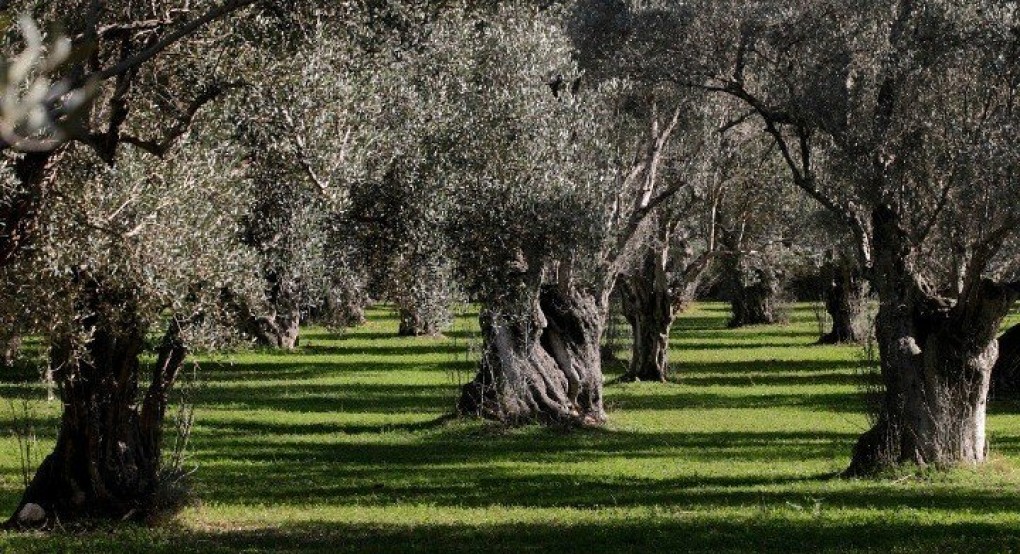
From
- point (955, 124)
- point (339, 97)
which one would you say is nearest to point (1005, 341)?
point (955, 124)

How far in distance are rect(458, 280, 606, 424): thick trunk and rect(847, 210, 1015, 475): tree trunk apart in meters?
8.22

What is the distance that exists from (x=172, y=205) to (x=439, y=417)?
17519 mm

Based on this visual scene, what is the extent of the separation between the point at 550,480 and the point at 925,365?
540 cm

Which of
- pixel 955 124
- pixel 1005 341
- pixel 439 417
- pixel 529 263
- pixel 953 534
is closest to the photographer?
pixel 953 534

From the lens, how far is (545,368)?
29.7m

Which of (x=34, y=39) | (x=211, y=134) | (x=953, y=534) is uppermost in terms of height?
(x=211, y=134)

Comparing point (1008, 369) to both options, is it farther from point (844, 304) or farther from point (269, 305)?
point (269, 305)

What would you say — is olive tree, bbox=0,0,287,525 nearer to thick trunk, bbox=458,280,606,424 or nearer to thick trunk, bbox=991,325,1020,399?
thick trunk, bbox=458,280,606,424

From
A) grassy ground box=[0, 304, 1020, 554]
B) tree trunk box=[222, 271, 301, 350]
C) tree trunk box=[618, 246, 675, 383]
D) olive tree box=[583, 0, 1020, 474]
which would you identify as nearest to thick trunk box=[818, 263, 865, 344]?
grassy ground box=[0, 304, 1020, 554]

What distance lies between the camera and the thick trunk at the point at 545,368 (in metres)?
29.0

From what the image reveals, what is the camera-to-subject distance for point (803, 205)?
45500 mm

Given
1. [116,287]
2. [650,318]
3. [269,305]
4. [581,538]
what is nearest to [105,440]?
[269,305]

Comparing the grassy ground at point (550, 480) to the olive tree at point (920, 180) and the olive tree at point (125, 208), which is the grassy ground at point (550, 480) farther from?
the olive tree at point (125, 208)

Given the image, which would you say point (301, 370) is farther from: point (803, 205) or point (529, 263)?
point (529, 263)
